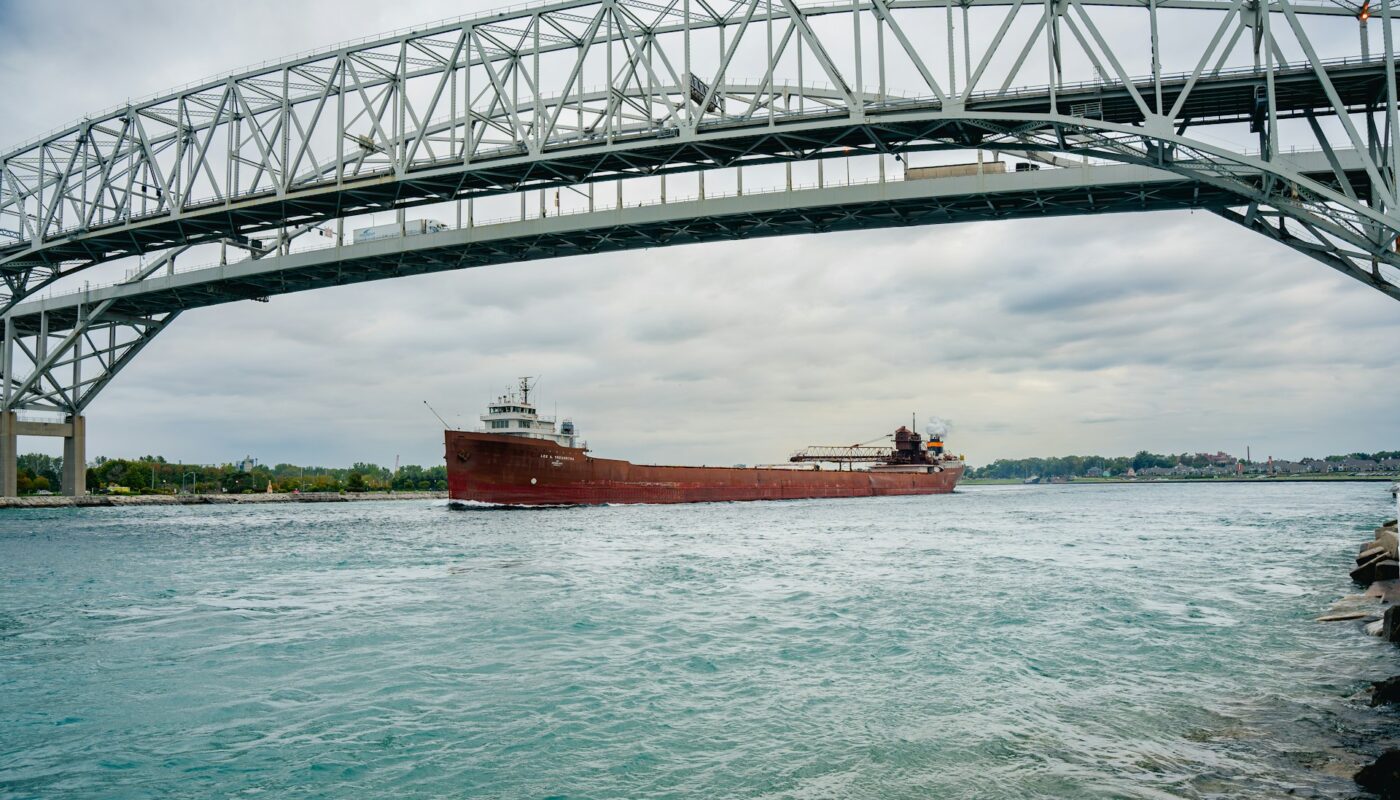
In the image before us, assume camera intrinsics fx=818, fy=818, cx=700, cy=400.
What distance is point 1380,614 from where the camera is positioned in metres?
9.47

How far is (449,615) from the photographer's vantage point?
35.7 ft

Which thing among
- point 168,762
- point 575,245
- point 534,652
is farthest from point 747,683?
point 575,245

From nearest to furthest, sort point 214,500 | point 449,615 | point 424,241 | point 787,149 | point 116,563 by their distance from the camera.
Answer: point 449,615
point 116,563
point 787,149
point 424,241
point 214,500

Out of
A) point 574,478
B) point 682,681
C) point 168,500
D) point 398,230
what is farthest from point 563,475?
point 168,500

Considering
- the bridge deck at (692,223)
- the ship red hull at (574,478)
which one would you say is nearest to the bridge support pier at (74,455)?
the bridge deck at (692,223)

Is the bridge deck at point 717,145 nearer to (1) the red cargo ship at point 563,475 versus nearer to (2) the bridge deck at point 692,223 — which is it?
(2) the bridge deck at point 692,223

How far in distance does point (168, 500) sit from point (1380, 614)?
74.3 metres

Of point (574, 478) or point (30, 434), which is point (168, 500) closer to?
point (30, 434)

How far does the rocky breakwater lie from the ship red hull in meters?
31.8

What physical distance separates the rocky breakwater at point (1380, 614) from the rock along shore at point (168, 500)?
165 ft

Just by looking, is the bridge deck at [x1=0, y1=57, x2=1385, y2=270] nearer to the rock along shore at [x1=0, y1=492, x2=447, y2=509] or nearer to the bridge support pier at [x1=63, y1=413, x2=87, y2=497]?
the bridge support pier at [x1=63, y1=413, x2=87, y2=497]

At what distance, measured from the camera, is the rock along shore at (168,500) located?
1692 inches

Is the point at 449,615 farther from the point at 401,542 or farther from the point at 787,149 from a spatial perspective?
the point at 787,149

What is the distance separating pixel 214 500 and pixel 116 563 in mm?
54772
